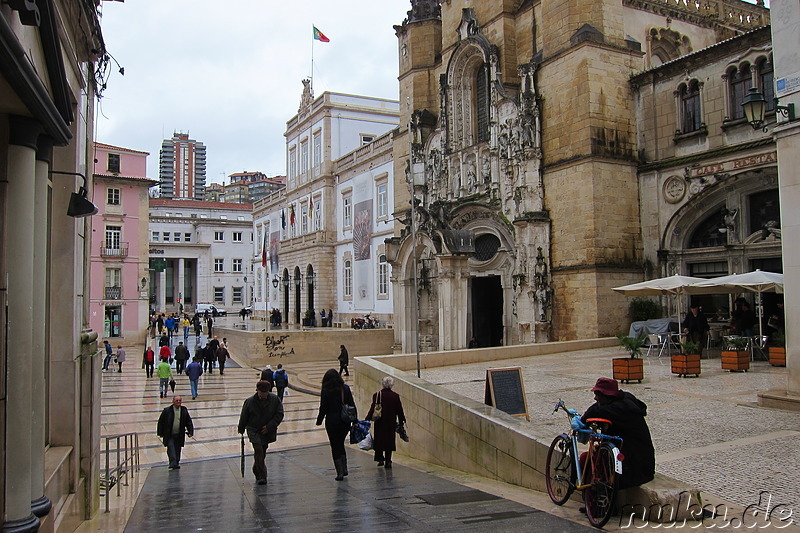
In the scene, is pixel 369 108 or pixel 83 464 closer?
pixel 83 464

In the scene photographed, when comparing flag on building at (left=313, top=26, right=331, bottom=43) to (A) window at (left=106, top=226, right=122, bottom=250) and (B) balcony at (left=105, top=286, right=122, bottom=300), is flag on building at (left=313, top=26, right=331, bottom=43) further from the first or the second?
(B) balcony at (left=105, top=286, right=122, bottom=300)

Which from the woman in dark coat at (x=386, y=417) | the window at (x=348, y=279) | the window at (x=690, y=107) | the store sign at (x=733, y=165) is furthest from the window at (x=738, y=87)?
the window at (x=348, y=279)

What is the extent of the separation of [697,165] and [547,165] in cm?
500

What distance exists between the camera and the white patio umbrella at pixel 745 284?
1566 cm

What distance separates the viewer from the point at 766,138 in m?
18.9

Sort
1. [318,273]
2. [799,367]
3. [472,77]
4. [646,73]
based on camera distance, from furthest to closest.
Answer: [318,273], [472,77], [646,73], [799,367]

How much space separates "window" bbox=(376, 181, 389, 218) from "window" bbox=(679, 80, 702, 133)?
19.0m

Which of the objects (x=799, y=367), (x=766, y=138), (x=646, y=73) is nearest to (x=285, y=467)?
(x=799, y=367)

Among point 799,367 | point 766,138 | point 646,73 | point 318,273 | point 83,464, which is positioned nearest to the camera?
point 83,464

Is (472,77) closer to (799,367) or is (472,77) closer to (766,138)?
(766,138)

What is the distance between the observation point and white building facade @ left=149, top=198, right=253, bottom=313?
74.0m

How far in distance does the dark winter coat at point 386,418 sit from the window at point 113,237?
37.0 m

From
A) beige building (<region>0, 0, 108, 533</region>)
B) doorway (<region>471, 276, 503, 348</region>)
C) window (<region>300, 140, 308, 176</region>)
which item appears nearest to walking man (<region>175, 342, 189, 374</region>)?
doorway (<region>471, 276, 503, 348</region>)

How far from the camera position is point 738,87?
20016mm
